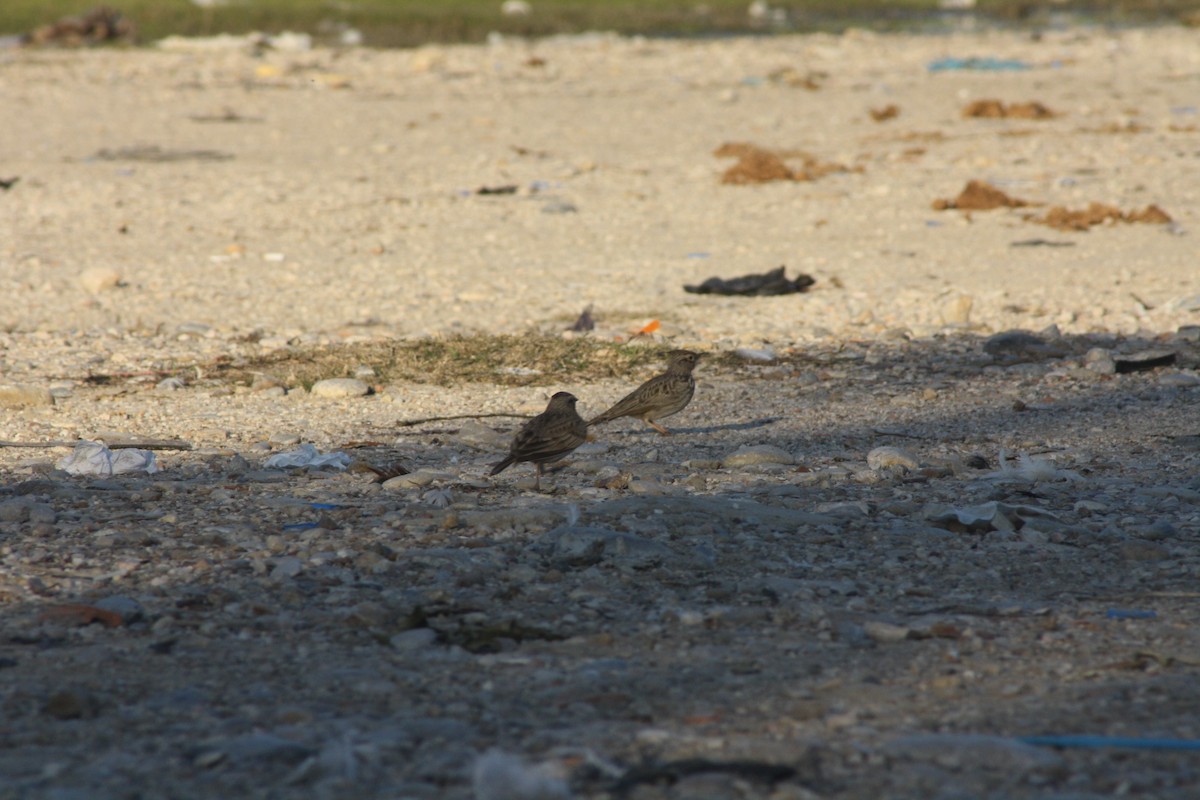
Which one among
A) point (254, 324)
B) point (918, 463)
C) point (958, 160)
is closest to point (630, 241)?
point (254, 324)

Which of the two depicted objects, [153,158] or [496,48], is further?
[496,48]

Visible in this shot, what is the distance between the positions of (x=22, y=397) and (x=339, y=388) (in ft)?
5.03

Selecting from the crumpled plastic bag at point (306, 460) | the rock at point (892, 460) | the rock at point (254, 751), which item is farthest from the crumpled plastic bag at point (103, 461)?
the rock at point (892, 460)

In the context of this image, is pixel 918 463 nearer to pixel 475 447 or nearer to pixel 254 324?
pixel 475 447

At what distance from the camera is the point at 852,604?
4.00 m

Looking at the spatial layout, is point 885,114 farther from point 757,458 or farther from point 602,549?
point 602,549

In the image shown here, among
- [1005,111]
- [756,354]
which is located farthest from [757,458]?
[1005,111]

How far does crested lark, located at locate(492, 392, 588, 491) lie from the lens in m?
5.02

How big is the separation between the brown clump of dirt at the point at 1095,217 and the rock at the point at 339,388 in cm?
661

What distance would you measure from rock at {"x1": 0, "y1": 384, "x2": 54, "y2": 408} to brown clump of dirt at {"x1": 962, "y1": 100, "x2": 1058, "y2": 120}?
13155mm

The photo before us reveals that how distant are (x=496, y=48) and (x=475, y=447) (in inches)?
809

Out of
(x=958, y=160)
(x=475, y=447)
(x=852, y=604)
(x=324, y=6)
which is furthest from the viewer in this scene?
(x=324, y=6)

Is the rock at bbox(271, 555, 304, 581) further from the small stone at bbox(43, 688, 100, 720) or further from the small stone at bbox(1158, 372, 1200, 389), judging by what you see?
the small stone at bbox(1158, 372, 1200, 389)

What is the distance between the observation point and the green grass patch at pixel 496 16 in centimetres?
2884
